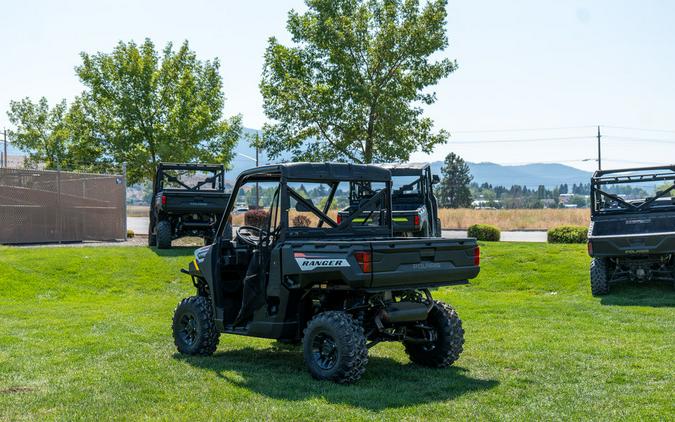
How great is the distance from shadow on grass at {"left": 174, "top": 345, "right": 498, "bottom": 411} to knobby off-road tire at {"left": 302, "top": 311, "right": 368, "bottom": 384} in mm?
109

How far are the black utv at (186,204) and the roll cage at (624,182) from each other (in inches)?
377

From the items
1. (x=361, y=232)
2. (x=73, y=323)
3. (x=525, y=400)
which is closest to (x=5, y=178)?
(x=73, y=323)

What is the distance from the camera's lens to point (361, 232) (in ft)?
30.5

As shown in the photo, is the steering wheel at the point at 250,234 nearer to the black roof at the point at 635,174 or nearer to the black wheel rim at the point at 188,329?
the black wheel rim at the point at 188,329

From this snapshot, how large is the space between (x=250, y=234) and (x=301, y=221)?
84cm

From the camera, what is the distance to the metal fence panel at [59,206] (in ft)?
73.2

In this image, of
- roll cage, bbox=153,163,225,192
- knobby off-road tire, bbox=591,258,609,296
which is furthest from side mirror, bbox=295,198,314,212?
roll cage, bbox=153,163,225,192

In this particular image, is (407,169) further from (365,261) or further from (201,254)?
(365,261)

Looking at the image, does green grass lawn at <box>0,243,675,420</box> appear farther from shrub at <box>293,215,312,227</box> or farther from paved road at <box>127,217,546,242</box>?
paved road at <box>127,217,546,242</box>

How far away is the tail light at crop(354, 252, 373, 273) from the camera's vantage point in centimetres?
763

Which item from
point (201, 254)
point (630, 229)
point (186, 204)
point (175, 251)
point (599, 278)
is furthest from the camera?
point (175, 251)

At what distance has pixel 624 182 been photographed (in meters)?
16.5

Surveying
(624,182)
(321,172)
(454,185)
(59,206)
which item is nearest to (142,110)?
(59,206)

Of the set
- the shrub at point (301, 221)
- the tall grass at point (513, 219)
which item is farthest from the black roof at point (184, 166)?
Answer: the tall grass at point (513, 219)
